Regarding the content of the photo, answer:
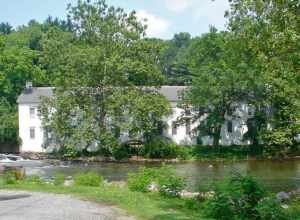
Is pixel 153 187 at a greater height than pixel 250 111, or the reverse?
pixel 250 111

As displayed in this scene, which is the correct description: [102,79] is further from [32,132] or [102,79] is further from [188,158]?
[32,132]

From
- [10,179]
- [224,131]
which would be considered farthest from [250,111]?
[10,179]

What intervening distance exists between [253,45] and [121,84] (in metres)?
34.1

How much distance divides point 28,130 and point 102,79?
14.8m

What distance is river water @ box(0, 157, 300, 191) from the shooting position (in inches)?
1346

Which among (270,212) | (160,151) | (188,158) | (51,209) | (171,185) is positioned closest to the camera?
(270,212)

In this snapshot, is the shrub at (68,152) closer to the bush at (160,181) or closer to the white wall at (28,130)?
the white wall at (28,130)

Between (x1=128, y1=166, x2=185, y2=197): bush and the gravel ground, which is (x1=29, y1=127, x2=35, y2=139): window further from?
the gravel ground

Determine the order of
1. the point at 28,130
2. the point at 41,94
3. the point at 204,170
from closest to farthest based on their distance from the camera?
1. the point at 204,170
2. the point at 28,130
3. the point at 41,94

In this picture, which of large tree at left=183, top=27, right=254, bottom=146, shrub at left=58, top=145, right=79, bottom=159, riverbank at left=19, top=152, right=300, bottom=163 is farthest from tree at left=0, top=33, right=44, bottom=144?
large tree at left=183, top=27, right=254, bottom=146

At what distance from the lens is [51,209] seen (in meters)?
14.9

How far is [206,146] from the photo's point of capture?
192ft

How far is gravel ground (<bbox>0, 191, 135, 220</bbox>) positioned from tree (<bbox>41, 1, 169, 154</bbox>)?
33846 mm

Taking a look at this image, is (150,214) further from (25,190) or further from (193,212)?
(25,190)
